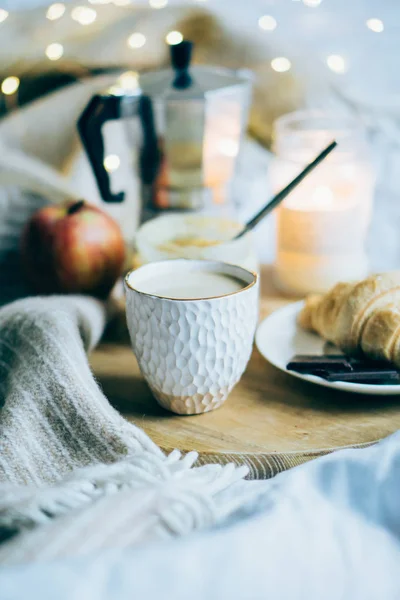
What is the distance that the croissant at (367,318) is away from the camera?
2.14ft

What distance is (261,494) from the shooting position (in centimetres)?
52

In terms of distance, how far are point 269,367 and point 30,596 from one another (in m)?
0.37

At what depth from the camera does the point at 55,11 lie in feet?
3.44

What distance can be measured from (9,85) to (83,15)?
0.15 m

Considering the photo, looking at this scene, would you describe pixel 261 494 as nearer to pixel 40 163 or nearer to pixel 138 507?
pixel 138 507

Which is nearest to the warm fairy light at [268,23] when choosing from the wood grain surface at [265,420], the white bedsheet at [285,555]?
the wood grain surface at [265,420]

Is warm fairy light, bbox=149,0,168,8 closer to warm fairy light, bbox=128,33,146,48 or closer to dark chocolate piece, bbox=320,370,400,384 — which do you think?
warm fairy light, bbox=128,33,146,48

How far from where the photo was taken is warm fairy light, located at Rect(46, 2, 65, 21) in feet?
3.43

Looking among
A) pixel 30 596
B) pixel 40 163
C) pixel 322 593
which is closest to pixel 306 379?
pixel 322 593

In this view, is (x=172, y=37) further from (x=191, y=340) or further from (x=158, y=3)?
(x=191, y=340)

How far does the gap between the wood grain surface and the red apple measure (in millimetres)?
192

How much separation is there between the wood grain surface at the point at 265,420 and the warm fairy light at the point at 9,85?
0.53 m

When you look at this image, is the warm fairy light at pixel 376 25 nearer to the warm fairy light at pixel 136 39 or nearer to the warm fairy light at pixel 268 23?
the warm fairy light at pixel 268 23

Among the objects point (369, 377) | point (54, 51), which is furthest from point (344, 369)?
point (54, 51)
